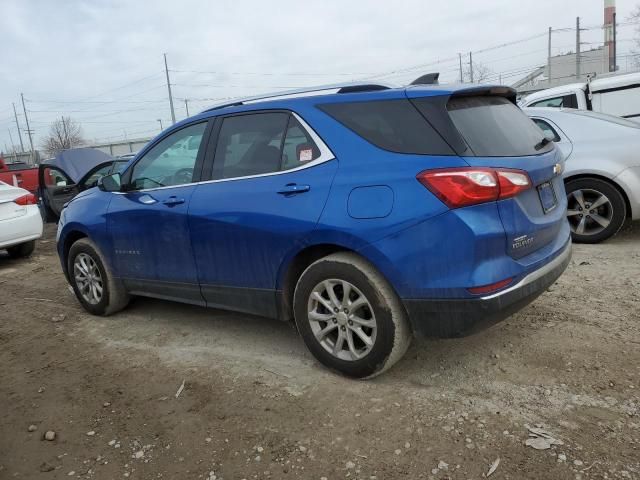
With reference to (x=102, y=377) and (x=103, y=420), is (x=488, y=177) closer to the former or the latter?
(x=103, y=420)

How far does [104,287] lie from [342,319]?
8.67 ft

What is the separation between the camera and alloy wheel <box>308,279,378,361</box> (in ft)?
10.3

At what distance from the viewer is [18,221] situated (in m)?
7.89

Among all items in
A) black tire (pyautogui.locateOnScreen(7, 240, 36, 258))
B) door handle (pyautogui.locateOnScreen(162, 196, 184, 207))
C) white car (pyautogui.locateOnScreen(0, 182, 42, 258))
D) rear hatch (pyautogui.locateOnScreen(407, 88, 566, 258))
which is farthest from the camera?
black tire (pyautogui.locateOnScreen(7, 240, 36, 258))

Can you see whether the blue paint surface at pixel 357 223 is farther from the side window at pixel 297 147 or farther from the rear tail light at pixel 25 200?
the rear tail light at pixel 25 200

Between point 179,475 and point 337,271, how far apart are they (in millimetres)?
1346

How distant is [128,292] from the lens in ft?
15.6

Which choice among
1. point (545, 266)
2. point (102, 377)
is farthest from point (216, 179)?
point (545, 266)

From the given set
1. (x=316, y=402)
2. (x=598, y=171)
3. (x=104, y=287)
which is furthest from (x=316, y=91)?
(x=598, y=171)

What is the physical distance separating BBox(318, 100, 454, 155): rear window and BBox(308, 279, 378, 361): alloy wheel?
85cm

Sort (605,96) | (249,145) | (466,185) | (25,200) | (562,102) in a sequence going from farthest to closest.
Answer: (562,102), (605,96), (25,200), (249,145), (466,185)

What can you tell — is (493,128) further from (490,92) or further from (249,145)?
(249,145)

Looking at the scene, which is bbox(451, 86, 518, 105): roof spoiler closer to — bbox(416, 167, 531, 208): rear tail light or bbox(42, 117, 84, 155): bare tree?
bbox(416, 167, 531, 208): rear tail light

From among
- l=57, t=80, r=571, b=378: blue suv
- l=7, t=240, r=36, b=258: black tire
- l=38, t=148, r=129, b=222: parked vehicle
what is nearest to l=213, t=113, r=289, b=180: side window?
l=57, t=80, r=571, b=378: blue suv
